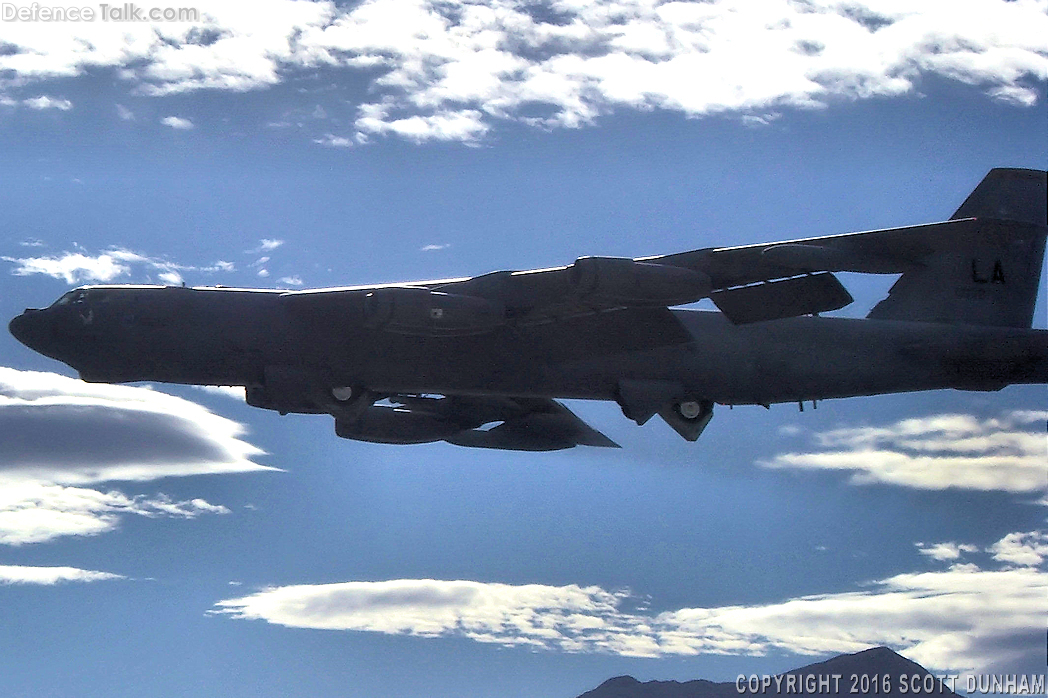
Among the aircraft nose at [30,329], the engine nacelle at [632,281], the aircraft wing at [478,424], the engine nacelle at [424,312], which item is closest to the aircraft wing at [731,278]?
the engine nacelle at [632,281]

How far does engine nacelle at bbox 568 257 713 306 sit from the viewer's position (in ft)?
66.2

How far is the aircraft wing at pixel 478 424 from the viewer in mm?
26641

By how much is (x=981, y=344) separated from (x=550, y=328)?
10.8m

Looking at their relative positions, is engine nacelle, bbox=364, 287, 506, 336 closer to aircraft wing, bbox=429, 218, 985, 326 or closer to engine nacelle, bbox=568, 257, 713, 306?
aircraft wing, bbox=429, 218, 985, 326

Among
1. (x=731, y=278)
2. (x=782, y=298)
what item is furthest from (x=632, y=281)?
(x=782, y=298)

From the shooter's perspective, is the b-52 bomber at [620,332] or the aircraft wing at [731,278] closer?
the aircraft wing at [731,278]

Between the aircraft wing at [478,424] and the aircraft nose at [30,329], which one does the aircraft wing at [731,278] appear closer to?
the aircraft wing at [478,424]

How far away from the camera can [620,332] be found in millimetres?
23672

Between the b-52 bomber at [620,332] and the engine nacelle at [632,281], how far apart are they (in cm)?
3

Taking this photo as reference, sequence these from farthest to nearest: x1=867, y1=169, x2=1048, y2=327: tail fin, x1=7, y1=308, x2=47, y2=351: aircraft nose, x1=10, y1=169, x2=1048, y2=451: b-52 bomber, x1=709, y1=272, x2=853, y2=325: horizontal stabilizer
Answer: x1=867, y1=169, x2=1048, y2=327: tail fin < x1=7, y1=308, x2=47, y2=351: aircraft nose < x1=709, y1=272, x2=853, y2=325: horizontal stabilizer < x1=10, y1=169, x2=1048, y2=451: b-52 bomber

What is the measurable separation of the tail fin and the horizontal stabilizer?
17.7ft

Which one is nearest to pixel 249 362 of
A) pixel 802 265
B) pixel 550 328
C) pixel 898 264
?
pixel 550 328

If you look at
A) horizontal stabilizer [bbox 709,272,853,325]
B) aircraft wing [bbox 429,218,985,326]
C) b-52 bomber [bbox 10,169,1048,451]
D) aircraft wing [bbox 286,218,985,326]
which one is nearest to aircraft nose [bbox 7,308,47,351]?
b-52 bomber [bbox 10,169,1048,451]

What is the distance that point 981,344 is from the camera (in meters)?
24.6
